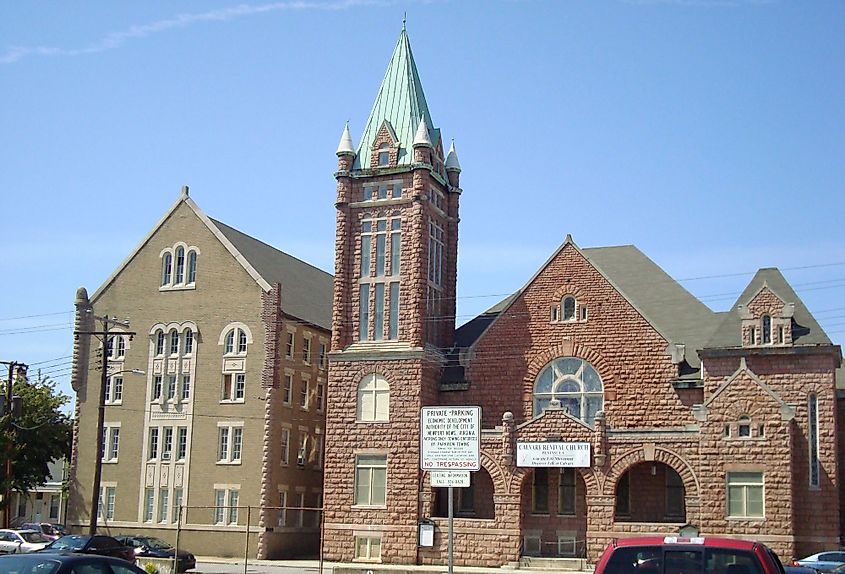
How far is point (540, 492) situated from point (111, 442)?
22.7 metres

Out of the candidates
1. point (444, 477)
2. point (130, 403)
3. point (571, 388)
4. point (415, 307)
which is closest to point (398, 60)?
point (415, 307)

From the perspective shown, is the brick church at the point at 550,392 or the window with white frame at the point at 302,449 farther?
the window with white frame at the point at 302,449

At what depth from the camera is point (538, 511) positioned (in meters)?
47.2

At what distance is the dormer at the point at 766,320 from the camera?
44.7m

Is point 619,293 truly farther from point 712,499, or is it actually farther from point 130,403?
point 130,403

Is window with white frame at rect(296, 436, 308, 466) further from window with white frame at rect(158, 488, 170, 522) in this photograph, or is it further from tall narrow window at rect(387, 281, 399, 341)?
tall narrow window at rect(387, 281, 399, 341)

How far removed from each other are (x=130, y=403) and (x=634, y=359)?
25642 millimetres

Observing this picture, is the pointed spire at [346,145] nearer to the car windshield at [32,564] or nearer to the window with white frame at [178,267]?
the window with white frame at [178,267]

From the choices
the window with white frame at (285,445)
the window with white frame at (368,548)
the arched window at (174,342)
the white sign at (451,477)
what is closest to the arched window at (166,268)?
the arched window at (174,342)

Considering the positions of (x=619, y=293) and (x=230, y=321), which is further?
(x=230, y=321)

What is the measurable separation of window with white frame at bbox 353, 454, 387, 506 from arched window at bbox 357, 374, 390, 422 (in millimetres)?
1693

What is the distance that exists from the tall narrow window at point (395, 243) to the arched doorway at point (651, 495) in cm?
1339

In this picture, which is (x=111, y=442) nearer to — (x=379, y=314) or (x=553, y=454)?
(x=379, y=314)

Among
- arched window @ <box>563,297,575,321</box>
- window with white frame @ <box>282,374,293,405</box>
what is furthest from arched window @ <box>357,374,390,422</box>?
arched window @ <box>563,297,575,321</box>
